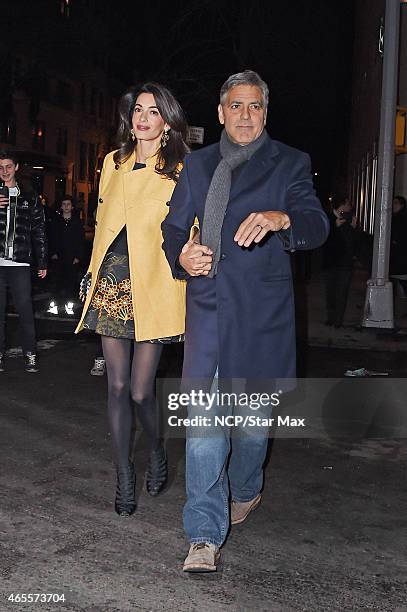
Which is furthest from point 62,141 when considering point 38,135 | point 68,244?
point 68,244

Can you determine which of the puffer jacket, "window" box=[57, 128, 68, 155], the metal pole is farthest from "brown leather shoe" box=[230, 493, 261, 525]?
"window" box=[57, 128, 68, 155]

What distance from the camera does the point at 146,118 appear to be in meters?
4.50

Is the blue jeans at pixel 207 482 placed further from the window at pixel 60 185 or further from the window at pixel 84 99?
the window at pixel 84 99

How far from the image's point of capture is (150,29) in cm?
2984

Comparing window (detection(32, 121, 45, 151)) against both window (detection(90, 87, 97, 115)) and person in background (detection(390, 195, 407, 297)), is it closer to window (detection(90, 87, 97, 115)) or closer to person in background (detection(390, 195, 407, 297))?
window (detection(90, 87, 97, 115))

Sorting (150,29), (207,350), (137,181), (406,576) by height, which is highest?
(150,29)

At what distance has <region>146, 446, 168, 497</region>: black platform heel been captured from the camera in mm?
4867

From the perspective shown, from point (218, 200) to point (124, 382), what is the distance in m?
1.20

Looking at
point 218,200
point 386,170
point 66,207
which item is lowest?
point 218,200

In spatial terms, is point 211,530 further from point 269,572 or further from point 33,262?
point 33,262

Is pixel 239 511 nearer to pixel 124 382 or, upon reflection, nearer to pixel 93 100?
pixel 124 382

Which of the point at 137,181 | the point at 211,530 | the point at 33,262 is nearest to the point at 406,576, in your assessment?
the point at 211,530

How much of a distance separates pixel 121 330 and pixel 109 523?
936 millimetres

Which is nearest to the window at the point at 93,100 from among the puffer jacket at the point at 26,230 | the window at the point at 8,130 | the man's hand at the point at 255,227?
the window at the point at 8,130
